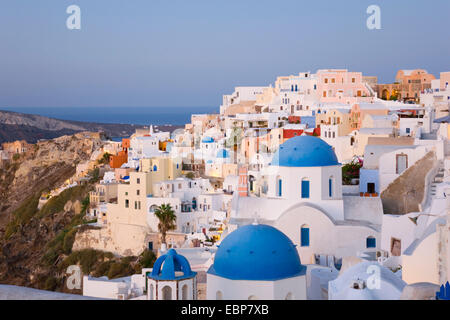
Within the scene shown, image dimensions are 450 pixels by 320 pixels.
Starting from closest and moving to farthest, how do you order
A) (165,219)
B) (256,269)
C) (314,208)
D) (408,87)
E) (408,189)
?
(256,269) < (314,208) < (408,189) < (165,219) < (408,87)

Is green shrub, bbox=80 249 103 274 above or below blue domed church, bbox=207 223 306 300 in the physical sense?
below

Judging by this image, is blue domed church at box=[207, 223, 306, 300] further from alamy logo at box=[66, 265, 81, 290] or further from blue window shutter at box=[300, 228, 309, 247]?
alamy logo at box=[66, 265, 81, 290]

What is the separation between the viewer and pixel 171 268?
1141 cm

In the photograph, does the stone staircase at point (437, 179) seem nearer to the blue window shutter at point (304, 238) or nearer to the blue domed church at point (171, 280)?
the blue window shutter at point (304, 238)

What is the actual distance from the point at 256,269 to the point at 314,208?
569cm

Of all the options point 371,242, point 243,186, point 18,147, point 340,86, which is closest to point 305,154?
point 371,242

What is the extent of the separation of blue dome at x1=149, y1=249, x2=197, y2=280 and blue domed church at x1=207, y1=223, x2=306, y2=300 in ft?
3.54

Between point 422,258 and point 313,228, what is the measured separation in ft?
18.3

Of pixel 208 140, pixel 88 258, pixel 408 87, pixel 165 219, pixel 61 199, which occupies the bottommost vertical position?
pixel 88 258

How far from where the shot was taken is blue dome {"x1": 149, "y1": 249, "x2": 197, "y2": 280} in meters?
11.3

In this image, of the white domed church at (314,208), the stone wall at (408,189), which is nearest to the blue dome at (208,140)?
the stone wall at (408,189)

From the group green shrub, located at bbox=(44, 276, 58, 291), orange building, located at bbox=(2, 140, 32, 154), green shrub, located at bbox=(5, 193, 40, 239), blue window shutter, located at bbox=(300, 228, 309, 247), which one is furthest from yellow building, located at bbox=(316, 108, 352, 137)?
orange building, located at bbox=(2, 140, 32, 154)

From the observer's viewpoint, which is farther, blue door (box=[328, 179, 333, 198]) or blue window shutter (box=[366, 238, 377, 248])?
blue door (box=[328, 179, 333, 198])

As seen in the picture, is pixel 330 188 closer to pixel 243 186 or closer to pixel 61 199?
pixel 243 186
